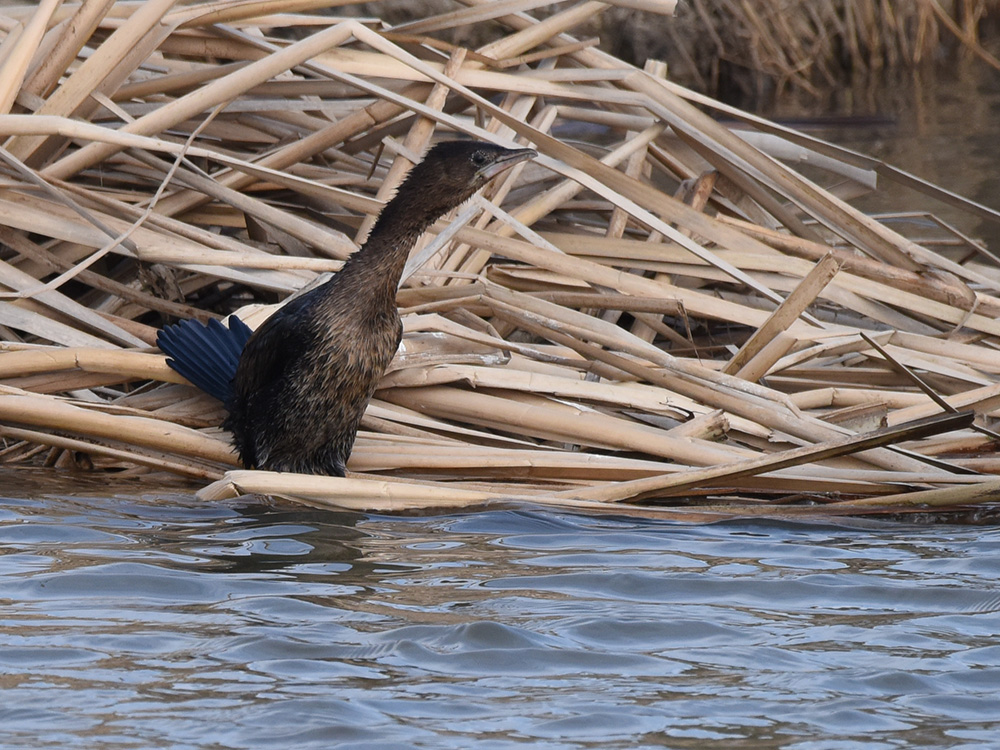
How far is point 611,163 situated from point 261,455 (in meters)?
1.55

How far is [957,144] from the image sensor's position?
9781 mm

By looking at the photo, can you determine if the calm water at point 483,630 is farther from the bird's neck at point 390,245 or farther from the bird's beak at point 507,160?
the bird's beak at point 507,160

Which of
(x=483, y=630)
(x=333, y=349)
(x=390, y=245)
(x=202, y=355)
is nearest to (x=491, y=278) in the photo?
(x=390, y=245)

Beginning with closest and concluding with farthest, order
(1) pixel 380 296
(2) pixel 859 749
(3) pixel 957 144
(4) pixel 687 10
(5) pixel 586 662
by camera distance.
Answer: (2) pixel 859 749, (5) pixel 586 662, (1) pixel 380 296, (3) pixel 957 144, (4) pixel 687 10

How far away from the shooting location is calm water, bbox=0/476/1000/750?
7.82 feet

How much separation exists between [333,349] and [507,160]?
0.70 m

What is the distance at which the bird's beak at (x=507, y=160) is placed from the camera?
387 cm

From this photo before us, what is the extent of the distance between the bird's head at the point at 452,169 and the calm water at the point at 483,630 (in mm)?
896

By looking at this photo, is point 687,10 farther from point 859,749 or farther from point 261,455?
point 859,749

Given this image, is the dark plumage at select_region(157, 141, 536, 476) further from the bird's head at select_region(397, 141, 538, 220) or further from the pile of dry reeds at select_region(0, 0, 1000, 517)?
the pile of dry reeds at select_region(0, 0, 1000, 517)

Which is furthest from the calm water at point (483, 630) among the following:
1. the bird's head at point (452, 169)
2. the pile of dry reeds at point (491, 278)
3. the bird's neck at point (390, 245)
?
the bird's head at point (452, 169)

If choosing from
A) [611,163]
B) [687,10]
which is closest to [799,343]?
[611,163]

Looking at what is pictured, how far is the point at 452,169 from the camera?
3875 millimetres

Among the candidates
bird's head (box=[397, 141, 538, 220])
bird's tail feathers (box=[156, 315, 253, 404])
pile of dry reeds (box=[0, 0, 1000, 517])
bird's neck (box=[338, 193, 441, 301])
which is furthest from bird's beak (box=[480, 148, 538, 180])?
bird's tail feathers (box=[156, 315, 253, 404])
